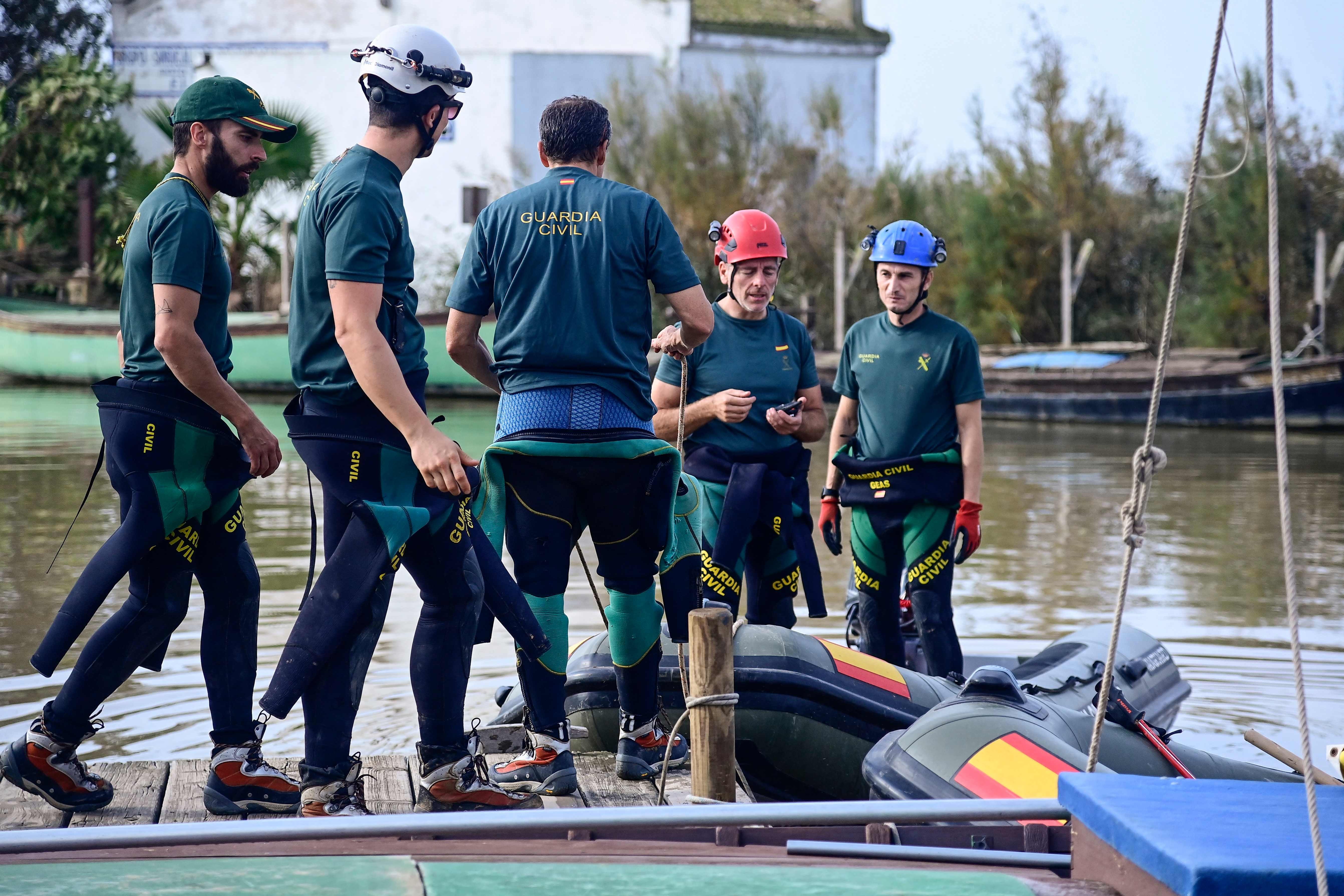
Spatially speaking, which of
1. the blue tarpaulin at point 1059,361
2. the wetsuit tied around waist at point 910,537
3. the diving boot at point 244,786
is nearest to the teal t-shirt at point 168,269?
the diving boot at point 244,786

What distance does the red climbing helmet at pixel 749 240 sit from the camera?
484 cm

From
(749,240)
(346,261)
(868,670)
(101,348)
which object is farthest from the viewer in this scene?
(101,348)

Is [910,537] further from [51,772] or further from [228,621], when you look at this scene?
[51,772]

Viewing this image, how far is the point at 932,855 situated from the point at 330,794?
4.78 feet

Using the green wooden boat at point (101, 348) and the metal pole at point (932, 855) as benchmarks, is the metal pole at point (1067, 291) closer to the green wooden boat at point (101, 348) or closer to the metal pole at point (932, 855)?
the green wooden boat at point (101, 348)

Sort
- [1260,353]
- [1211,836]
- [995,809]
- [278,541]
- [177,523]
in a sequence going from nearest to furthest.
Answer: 1. [1211,836]
2. [995,809]
3. [177,523]
4. [278,541]
5. [1260,353]

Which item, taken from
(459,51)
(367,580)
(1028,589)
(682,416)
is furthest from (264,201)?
(367,580)

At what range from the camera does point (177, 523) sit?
3.47m

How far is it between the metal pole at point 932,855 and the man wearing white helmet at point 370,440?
1069mm

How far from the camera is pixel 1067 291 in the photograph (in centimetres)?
2462

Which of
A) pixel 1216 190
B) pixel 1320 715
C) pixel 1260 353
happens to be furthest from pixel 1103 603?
pixel 1216 190

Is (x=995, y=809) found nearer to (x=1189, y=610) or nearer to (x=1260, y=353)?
(x=1189, y=610)

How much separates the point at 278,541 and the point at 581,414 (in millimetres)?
6791

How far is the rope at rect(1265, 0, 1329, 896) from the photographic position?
2.05 meters
